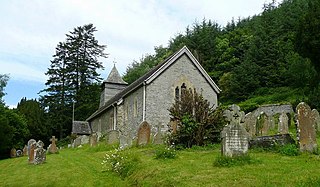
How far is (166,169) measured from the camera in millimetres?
12281

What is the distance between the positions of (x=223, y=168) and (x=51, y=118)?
165 feet

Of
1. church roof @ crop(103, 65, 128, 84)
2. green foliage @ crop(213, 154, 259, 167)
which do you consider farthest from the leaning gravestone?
church roof @ crop(103, 65, 128, 84)

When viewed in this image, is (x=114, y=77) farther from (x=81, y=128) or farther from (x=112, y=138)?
(x=112, y=138)

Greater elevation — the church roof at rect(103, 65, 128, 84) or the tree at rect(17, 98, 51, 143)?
the church roof at rect(103, 65, 128, 84)

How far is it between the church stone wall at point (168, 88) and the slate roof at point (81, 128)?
66.1 feet

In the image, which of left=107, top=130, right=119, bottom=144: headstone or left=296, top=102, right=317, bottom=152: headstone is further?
left=107, top=130, right=119, bottom=144: headstone

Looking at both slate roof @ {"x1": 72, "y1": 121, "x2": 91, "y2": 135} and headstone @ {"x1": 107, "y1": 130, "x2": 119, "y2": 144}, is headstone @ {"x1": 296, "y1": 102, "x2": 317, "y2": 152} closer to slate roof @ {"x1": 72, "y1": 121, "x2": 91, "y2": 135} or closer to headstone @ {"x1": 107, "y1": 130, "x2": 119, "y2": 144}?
headstone @ {"x1": 107, "y1": 130, "x2": 119, "y2": 144}

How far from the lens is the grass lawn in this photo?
993 centimetres

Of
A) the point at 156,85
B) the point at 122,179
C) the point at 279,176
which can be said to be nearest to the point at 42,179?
the point at 122,179

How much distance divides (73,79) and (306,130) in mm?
53069

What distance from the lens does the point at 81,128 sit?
49.3m

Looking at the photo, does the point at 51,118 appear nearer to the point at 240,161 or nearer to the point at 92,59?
the point at 92,59

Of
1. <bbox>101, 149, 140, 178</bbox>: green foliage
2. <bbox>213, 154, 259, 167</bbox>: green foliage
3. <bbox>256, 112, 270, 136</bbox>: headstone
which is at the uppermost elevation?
<bbox>256, 112, 270, 136</bbox>: headstone

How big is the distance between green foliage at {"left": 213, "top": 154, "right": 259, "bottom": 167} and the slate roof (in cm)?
3789
